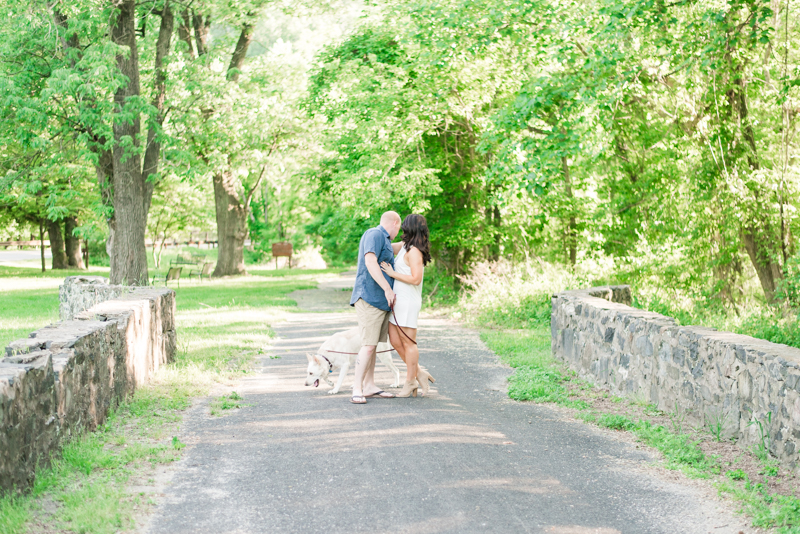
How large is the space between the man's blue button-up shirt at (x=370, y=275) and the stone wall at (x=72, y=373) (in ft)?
8.37

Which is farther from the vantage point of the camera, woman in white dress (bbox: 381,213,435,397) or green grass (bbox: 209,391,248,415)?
woman in white dress (bbox: 381,213,435,397)

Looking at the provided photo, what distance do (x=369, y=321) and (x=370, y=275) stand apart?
506 mm

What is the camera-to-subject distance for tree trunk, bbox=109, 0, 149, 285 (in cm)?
1684

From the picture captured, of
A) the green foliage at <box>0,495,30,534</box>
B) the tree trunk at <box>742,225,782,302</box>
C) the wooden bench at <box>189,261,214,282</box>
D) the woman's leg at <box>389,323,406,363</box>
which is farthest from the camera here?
the wooden bench at <box>189,261,214,282</box>

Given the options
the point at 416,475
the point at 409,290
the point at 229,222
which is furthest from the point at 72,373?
the point at 229,222

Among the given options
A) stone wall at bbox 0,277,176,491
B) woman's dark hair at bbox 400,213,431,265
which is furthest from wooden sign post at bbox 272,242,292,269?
woman's dark hair at bbox 400,213,431,265

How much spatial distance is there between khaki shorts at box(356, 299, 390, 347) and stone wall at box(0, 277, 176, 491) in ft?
8.38

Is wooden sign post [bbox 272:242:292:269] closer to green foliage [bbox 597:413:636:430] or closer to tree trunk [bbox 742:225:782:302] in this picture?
tree trunk [bbox 742:225:782:302]

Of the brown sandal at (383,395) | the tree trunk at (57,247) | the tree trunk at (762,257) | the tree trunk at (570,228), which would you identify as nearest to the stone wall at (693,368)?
the brown sandal at (383,395)

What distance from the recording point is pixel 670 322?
7.65 meters

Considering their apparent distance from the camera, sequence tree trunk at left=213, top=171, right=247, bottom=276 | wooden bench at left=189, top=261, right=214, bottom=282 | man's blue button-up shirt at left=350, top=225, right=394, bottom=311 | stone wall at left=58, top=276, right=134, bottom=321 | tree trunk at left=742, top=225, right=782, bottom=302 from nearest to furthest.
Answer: man's blue button-up shirt at left=350, top=225, right=394, bottom=311 → stone wall at left=58, top=276, right=134, bottom=321 → tree trunk at left=742, top=225, right=782, bottom=302 → wooden bench at left=189, top=261, right=214, bottom=282 → tree trunk at left=213, top=171, right=247, bottom=276

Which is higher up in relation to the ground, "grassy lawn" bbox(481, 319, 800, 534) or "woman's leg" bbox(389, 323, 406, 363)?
"woman's leg" bbox(389, 323, 406, 363)

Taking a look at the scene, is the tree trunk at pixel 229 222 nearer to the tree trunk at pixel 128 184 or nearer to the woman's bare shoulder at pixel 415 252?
the tree trunk at pixel 128 184

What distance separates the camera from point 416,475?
5320 millimetres
